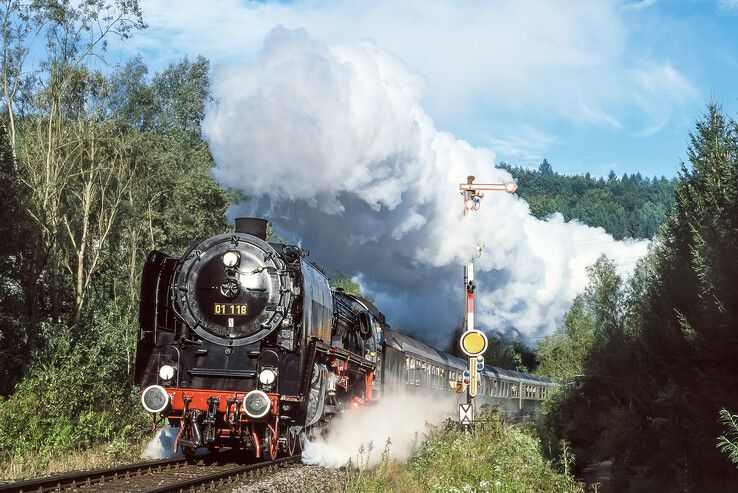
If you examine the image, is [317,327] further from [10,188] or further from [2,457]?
[10,188]

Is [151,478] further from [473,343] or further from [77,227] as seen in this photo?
[77,227]

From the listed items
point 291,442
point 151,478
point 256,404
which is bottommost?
point 151,478

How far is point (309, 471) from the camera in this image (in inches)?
544

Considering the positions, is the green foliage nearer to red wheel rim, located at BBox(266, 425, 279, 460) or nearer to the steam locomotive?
the steam locomotive

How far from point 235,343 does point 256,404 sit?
1.30 meters

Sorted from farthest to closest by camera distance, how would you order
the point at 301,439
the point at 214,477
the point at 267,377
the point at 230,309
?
the point at 301,439
the point at 230,309
the point at 267,377
the point at 214,477

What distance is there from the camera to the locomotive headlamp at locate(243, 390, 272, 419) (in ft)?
43.4

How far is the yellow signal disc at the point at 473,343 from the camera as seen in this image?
14.8 metres

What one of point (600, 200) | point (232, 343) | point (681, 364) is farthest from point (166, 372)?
point (600, 200)

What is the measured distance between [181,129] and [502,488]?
33766mm

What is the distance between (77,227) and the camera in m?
31.3

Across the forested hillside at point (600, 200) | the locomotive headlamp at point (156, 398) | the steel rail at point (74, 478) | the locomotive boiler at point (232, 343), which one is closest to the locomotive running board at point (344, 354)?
→ the locomotive boiler at point (232, 343)

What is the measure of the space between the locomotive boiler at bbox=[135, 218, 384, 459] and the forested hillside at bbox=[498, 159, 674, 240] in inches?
4321

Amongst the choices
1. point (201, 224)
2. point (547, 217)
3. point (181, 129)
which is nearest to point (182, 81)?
point (181, 129)
